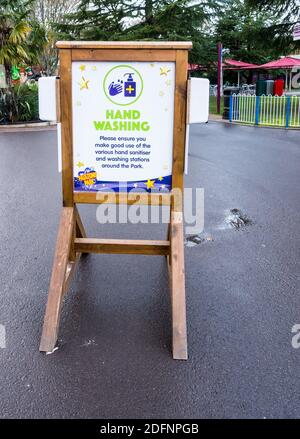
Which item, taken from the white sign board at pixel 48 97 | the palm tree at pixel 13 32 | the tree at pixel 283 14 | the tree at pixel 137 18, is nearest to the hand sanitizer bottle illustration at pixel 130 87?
the white sign board at pixel 48 97

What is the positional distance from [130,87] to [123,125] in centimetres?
27

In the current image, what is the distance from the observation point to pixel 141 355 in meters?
3.03

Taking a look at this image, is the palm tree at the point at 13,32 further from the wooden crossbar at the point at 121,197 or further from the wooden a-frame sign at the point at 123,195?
the wooden crossbar at the point at 121,197

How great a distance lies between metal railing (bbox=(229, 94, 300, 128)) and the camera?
16266 millimetres

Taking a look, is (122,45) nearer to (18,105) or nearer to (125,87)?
(125,87)

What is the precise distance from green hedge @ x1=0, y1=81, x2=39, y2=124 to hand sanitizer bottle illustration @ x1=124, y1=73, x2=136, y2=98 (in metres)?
15.7

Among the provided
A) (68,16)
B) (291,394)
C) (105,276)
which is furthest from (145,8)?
(291,394)

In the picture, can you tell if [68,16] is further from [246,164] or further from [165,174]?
[165,174]

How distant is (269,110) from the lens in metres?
17.0

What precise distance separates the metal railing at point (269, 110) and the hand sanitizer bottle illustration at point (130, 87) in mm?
13430

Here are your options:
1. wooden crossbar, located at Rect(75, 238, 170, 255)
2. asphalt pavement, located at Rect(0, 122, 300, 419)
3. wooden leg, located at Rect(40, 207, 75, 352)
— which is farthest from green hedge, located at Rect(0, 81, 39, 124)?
→ wooden leg, located at Rect(40, 207, 75, 352)

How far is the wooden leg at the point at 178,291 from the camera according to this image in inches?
119

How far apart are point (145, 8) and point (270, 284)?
26.3 metres
